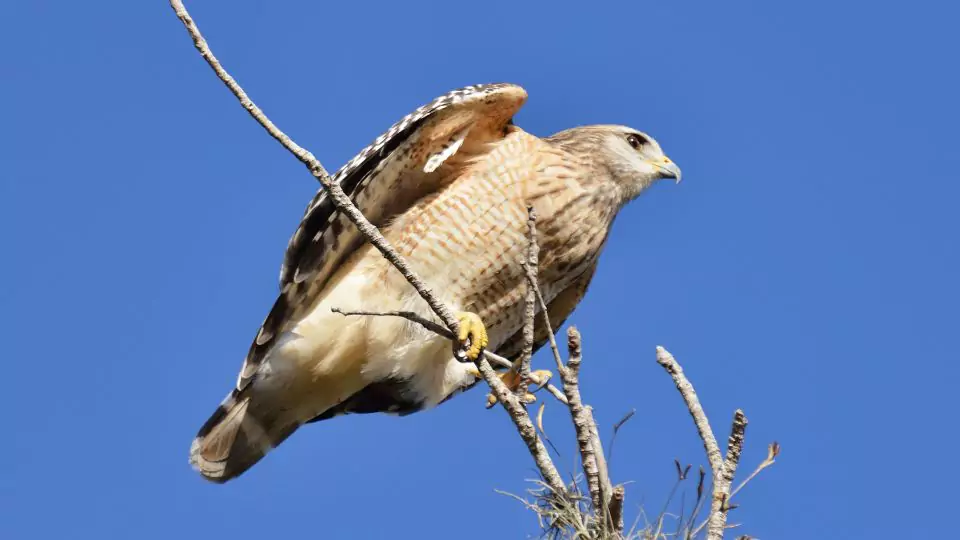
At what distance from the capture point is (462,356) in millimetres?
5680

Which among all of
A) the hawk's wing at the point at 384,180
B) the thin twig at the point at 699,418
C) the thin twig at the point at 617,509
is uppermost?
the hawk's wing at the point at 384,180

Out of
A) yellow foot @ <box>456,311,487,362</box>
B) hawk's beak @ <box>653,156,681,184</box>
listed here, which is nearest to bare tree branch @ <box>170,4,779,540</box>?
yellow foot @ <box>456,311,487,362</box>

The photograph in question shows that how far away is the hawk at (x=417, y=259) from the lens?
624 cm

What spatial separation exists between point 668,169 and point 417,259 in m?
1.63

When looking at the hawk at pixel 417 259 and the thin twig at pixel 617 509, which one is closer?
the thin twig at pixel 617 509

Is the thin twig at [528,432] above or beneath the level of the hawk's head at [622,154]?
beneath

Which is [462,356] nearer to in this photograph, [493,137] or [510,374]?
[510,374]

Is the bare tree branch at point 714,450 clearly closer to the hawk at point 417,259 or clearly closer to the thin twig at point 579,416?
the thin twig at point 579,416

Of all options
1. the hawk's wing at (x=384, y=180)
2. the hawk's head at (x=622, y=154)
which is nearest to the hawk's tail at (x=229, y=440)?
the hawk's wing at (x=384, y=180)

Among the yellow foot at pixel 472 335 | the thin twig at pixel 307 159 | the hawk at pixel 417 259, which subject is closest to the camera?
the thin twig at pixel 307 159

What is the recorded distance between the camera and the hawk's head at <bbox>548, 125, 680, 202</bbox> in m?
6.79

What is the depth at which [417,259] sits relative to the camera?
20.8 feet

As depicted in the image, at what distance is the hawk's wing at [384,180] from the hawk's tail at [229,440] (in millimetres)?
159

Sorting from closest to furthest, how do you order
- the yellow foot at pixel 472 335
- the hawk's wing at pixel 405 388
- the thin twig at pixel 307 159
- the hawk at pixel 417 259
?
the thin twig at pixel 307 159, the yellow foot at pixel 472 335, the hawk at pixel 417 259, the hawk's wing at pixel 405 388
